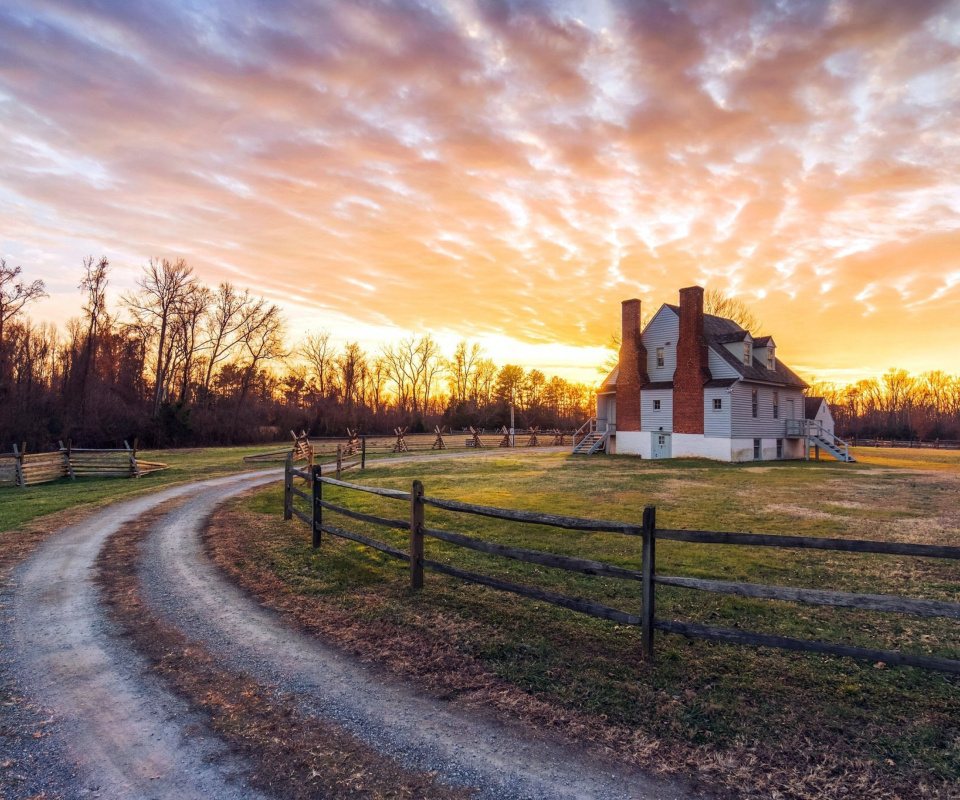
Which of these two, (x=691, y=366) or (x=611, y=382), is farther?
(x=611, y=382)

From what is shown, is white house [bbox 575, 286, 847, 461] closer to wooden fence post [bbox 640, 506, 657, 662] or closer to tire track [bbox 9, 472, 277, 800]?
wooden fence post [bbox 640, 506, 657, 662]

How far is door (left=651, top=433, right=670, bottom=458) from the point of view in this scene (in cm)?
3381

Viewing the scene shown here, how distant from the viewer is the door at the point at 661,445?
111 ft

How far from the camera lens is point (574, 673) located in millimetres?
4762

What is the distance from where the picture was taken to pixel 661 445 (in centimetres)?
3419

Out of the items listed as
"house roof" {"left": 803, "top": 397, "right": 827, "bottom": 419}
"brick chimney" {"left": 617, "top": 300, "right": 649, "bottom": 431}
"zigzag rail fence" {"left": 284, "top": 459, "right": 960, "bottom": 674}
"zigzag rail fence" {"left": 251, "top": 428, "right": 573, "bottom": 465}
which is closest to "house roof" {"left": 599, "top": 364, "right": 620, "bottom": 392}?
"brick chimney" {"left": 617, "top": 300, "right": 649, "bottom": 431}

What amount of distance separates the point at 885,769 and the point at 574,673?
7.60ft

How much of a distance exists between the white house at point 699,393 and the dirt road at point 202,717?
30.4m

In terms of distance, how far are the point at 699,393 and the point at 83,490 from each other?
3197 cm

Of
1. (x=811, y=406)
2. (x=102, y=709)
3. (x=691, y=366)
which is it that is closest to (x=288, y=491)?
(x=102, y=709)

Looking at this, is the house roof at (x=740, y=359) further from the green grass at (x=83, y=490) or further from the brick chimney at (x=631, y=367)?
the green grass at (x=83, y=490)

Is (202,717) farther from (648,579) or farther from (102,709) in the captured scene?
(648,579)

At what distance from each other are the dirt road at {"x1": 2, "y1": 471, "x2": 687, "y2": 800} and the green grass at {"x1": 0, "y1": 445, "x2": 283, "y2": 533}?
806cm

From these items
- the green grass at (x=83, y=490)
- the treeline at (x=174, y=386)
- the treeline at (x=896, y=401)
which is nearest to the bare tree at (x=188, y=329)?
the treeline at (x=174, y=386)
